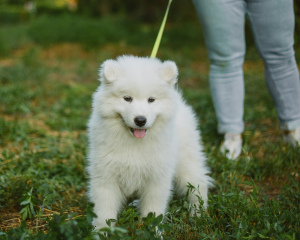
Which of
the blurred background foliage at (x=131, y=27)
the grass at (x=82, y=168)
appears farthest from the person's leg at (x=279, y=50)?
the blurred background foliage at (x=131, y=27)

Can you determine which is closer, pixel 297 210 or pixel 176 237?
pixel 176 237

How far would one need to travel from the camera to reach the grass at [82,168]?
2.11 meters

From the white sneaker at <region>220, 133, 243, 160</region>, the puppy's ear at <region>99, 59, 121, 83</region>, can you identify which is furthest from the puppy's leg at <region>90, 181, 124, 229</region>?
the white sneaker at <region>220, 133, 243, 160</region>

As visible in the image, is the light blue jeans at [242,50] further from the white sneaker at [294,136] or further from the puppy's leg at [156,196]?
the puppy's leg at [156,196]

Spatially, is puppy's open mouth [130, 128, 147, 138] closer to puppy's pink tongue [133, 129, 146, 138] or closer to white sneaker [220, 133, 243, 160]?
puppy's pink tongue [133, 129, 146, 138]

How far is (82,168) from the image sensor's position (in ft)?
10.3

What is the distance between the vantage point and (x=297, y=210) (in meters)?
2.34

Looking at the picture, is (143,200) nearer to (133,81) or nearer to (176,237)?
(176,237)

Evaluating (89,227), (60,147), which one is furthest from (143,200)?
(60,147)

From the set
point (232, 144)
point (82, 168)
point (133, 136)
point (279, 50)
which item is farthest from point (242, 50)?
point (82, 168)

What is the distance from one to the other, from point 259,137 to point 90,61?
580 centimetres

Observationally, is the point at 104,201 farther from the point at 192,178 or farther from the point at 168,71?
the point at 168,71

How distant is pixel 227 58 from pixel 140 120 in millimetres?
1578

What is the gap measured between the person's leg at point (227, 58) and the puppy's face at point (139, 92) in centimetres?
114
